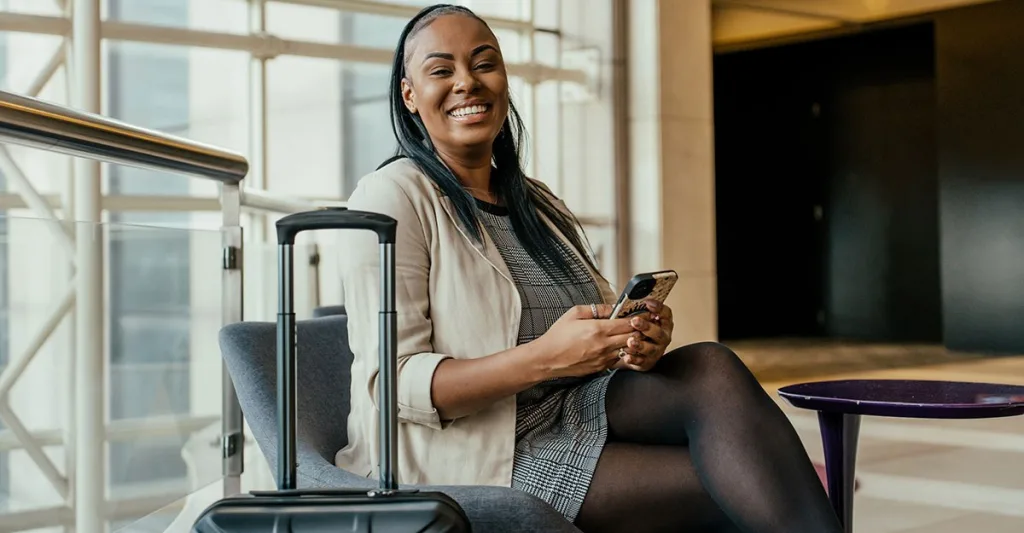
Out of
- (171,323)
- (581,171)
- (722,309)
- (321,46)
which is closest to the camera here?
(171,323)

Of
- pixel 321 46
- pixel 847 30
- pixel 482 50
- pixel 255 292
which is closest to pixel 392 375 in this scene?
pixel 482 50

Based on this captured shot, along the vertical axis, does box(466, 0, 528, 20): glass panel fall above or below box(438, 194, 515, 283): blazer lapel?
above

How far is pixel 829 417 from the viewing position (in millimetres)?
2652

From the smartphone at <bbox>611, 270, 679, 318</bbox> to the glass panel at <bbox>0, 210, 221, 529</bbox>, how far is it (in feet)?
3.67

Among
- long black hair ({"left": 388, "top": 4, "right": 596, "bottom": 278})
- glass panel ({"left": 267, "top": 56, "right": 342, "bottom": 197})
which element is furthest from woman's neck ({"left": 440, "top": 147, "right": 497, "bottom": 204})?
glass panel ({"left": 267, "top": 56, "right": 342, "bottom": 197})

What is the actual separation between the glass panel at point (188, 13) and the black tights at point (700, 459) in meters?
5.64

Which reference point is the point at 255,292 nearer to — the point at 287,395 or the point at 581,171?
the point at 287,395

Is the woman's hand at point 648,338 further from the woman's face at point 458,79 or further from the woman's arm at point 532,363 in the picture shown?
the woman's face at point 458,79

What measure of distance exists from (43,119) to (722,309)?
36.6 ft

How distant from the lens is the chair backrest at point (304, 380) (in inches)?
72.1

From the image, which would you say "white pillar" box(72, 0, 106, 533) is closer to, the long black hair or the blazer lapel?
the long black hair

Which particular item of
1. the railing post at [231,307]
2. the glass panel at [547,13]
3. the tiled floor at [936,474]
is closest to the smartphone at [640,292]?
the railing post at [231,307]

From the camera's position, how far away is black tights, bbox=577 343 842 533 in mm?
1759

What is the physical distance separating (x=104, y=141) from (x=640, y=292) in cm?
104
